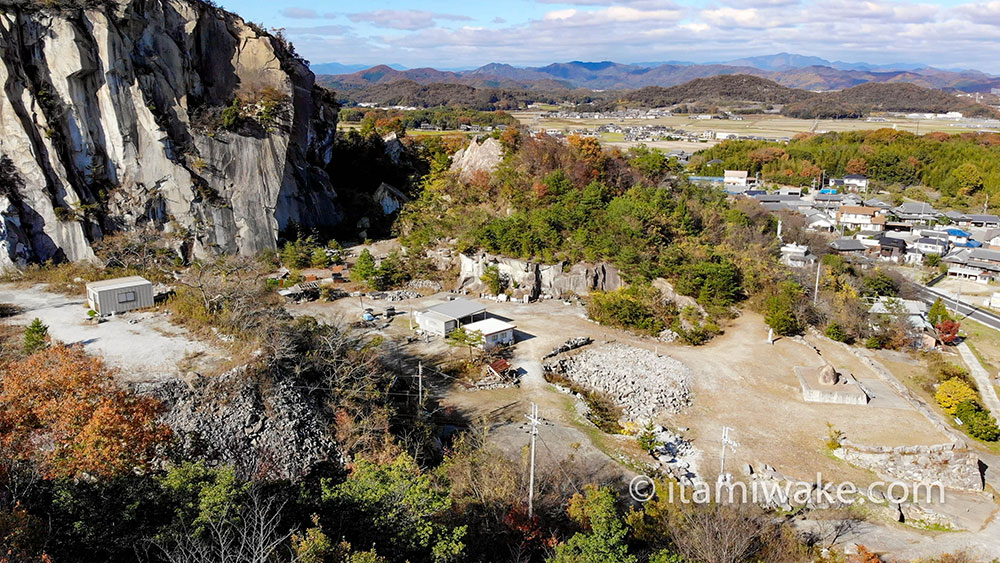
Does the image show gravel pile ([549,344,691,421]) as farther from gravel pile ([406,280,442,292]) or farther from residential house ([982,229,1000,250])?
residential house ([982,229,1000,250])

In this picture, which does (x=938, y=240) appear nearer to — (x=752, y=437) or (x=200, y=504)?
(x=752, y=437)

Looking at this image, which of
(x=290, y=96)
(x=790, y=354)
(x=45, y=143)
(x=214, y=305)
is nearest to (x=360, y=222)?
(x=290, y=96)

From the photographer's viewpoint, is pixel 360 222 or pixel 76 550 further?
pixel 360 222

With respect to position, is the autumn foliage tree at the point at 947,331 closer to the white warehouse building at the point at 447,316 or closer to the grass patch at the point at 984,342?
the grass patch at the point at 984,342

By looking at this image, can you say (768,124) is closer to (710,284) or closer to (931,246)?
(931,246)

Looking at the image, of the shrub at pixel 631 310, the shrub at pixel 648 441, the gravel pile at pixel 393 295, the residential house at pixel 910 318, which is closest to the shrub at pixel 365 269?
the gravel pile at pixel 393 295

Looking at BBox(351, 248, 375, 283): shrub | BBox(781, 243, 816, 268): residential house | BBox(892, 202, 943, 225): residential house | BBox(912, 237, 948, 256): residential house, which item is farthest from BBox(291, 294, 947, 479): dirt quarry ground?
BBox(892, 202, 943, 225): residential house

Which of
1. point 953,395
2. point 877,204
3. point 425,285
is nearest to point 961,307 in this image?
point 953,395
